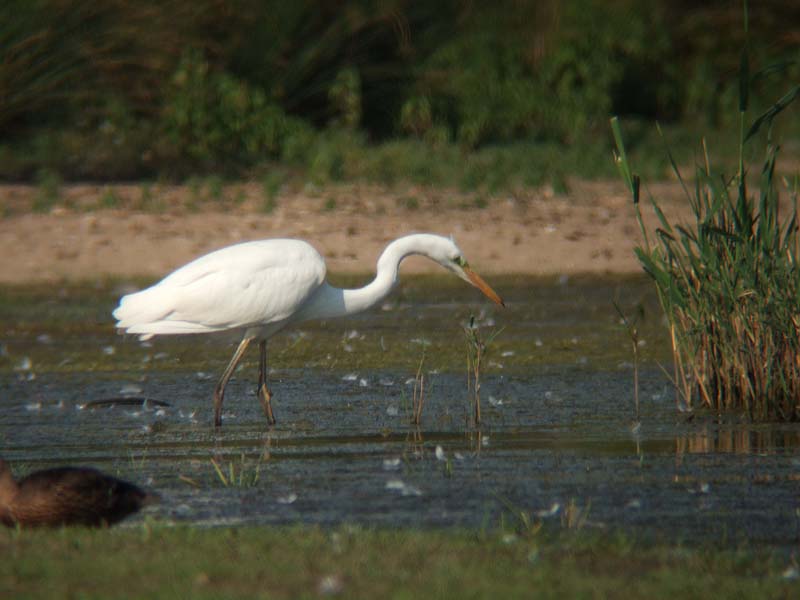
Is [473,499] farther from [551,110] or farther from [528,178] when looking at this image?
[551,110]

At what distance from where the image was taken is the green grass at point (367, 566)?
4.33 metres

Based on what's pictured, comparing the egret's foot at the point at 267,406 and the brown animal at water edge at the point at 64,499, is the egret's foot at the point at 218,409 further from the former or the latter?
the brown animal at water edge at the point at 64,499

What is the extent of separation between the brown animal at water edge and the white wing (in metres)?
3.10

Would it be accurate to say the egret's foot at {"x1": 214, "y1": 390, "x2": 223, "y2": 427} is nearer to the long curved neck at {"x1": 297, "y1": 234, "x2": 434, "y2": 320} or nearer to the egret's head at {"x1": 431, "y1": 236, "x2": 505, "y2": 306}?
the long curved neck at {"x1": 297, "y1": 234, "x2": 434, "y2": 320}

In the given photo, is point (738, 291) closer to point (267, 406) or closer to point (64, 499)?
point (267, 406)

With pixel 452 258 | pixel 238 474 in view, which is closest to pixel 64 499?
pixel 238 474

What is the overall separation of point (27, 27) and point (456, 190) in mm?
5003

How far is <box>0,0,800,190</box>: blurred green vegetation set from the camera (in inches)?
667

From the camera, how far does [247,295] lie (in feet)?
27.5

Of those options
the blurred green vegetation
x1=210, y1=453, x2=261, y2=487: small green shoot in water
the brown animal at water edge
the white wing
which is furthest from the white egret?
the blurred green vegetation

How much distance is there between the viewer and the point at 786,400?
759cm

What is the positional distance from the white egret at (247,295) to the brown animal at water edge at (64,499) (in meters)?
2.94

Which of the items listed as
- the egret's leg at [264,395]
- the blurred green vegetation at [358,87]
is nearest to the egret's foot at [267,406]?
the egret's leg at [264,395]

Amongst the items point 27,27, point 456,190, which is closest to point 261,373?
point 456,190
